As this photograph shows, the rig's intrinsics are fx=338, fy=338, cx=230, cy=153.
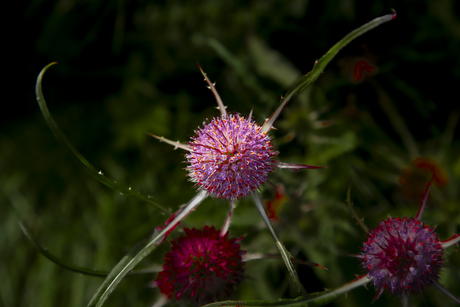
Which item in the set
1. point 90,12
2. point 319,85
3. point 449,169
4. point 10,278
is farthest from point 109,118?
point 449,169

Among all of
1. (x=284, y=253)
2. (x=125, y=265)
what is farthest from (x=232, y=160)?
(x=125, y=265)

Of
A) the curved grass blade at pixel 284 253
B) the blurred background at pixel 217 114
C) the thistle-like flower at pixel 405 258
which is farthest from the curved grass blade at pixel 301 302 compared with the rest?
the blurred background at pixel 217 114

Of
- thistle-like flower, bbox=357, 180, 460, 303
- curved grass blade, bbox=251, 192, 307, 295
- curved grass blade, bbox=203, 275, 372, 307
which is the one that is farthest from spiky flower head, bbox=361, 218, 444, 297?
curved grass blade, bbox=251, 192, 307, 295

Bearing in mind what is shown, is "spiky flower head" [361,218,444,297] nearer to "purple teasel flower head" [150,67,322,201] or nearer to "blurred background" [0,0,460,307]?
"purple teasel flower head" [150,67,322,201]

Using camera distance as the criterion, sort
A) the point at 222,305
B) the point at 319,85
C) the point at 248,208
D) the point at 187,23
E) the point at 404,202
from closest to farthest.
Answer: the point at 222,305, the point at 248,208, the point at 404,202, the point at 319,85, the point at 187,23

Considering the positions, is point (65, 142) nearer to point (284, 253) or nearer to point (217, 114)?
point (284, 253)

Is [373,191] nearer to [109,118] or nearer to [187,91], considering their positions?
[187,91]

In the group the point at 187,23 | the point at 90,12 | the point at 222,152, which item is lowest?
the point at 222,152
